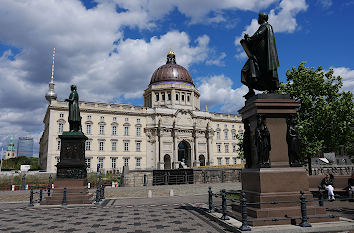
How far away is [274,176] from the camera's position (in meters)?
7.12

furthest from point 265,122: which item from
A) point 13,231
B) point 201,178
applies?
point 201,178

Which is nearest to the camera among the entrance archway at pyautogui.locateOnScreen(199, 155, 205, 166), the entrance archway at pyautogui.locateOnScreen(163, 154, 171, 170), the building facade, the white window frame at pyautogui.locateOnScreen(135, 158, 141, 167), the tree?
the tree

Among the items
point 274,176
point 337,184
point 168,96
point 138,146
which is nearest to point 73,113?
point 274,176

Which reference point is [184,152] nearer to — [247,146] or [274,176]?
[247,146]

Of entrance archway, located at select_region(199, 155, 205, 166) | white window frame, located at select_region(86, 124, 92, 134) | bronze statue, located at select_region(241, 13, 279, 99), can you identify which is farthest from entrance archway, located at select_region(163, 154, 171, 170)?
bronze statue, located at select_region(241, 13, 279, 99)

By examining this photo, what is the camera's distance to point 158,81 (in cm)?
Result: 6988

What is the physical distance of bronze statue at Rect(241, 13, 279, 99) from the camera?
831 centimetres

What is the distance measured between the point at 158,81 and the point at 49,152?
3263 centimetres

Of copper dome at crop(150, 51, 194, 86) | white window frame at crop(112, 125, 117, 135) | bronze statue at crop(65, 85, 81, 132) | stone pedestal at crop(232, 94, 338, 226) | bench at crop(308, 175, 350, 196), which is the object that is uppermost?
copper dome at crop(150, 51, 194, 86)

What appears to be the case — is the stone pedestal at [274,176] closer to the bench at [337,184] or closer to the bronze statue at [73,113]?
the bench at [337,184]

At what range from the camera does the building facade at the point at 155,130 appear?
174 ft

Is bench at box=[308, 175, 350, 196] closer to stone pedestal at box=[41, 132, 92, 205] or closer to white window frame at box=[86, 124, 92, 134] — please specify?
stone pedestal at box=[41, 132, 92, 205]

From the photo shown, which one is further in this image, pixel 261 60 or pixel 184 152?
pixel 184 152

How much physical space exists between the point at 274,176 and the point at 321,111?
56.0ft
